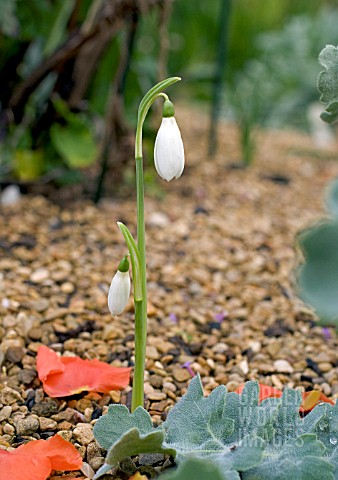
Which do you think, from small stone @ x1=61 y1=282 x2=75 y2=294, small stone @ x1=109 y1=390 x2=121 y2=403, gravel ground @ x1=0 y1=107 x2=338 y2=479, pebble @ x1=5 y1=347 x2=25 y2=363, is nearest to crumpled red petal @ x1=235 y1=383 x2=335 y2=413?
gravel ground @ x1=0 y1=107 x2=338 y2=479

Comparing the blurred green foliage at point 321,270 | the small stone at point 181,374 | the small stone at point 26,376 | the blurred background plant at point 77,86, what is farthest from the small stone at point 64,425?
the blurred background plant at point 77,86

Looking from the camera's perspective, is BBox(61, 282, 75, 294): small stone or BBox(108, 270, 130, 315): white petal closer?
BBox(108, 270, 130, 315): white petal

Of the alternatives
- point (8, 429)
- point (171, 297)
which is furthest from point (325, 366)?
point (8, 429)

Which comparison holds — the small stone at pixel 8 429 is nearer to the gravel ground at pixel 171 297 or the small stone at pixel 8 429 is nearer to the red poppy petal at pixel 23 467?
the gravel ground at pixel 171 297

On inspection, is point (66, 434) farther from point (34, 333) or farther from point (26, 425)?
point (34, 333)

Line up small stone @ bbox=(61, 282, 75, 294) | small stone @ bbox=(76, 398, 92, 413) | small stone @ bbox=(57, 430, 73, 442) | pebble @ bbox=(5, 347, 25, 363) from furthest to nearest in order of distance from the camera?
small stone @ bbox=(61, 282, 75, 294)
pebble @ bbox=(5, 347, 25, 363)
small stone @ bbox=(76, 398, 92, 413)
small stone @ bbox=(57, 430, 73, 442)

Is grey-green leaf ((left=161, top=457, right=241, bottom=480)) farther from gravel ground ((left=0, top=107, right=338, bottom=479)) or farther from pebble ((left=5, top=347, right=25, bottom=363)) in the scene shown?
pebble ((left=5, top=347, right=25, bottom=363))
